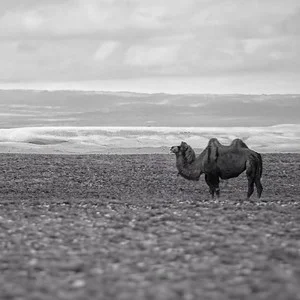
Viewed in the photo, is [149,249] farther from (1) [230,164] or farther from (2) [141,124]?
(2) [141,124]

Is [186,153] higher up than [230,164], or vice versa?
[186,153]

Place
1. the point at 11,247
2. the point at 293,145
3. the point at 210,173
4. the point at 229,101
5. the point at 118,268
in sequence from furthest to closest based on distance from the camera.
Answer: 1. the point at 229,101
2. the point at 293,145
3. the point at 210,173
4. the point at 11,247
5. the point at 118,268

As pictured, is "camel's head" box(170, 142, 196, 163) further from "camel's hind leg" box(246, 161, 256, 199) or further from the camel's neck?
"camel's hind leg" box(246, 161, 256, 199)

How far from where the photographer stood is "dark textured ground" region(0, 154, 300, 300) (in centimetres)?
1063

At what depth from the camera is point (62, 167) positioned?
40.5 metres

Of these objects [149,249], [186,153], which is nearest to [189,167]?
[186,153]

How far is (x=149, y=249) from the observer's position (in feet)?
45.9

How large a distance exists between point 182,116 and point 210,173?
132001mm

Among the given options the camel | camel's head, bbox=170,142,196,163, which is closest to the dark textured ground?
the camel

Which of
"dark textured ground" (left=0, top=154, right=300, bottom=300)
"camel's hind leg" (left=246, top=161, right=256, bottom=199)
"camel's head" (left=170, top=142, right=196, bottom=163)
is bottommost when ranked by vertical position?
"dark textured ground" (left=0, top=154, right=300, bottom=300)

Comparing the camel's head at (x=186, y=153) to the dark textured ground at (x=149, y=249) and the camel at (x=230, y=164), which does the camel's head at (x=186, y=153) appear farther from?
the dark textured ground at (x=149, y=249)

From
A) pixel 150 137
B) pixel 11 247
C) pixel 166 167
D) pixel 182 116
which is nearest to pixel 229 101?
pixel 182 116

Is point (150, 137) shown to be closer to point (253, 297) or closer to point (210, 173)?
point (210, 173)

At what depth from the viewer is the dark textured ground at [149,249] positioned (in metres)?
10.6
